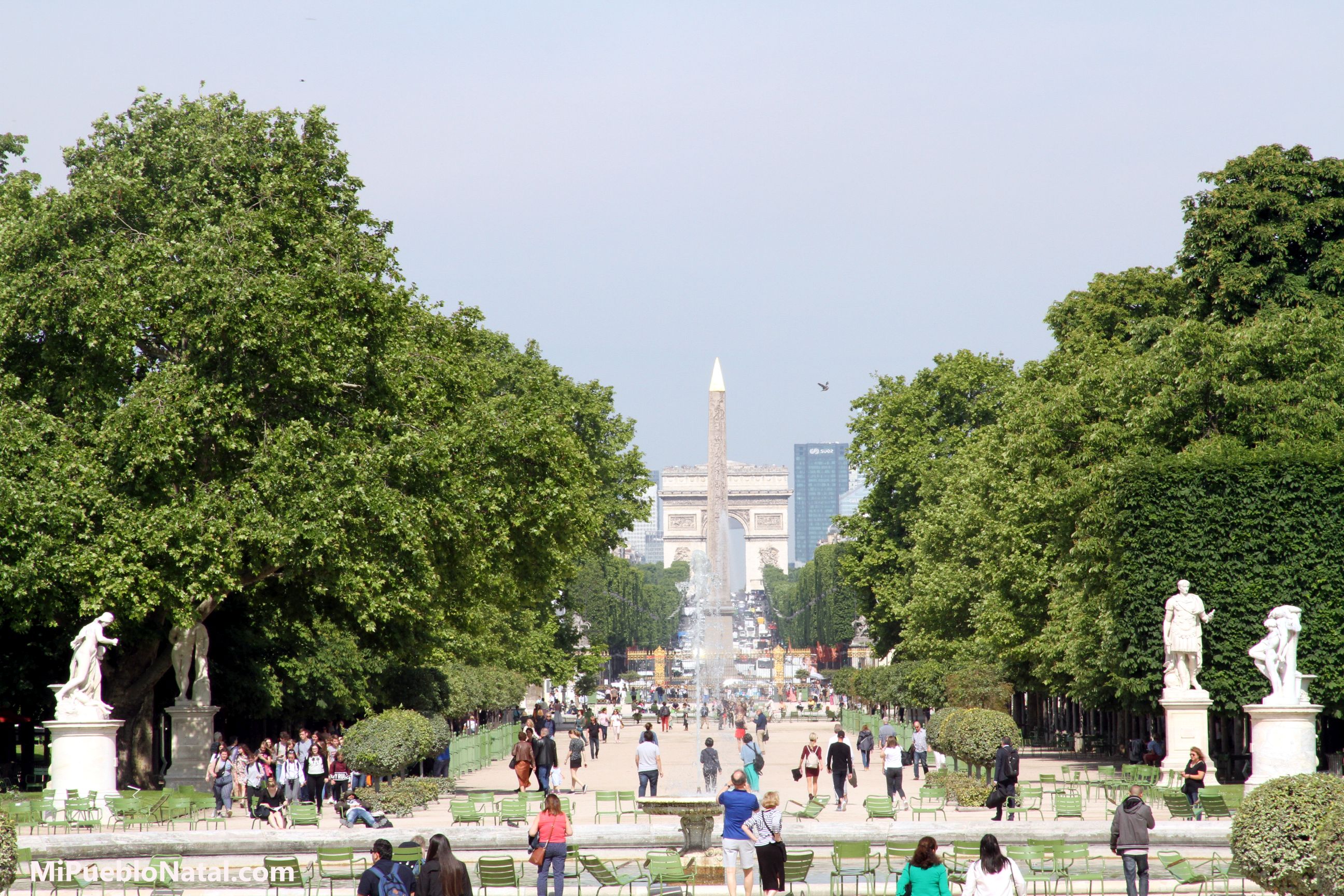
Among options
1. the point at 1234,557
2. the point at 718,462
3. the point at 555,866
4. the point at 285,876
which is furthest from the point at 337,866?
the point at 718,462

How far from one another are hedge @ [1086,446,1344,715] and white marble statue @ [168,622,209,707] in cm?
1744

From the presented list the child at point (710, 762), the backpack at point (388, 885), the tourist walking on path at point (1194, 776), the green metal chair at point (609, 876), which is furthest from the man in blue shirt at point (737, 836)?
the child at point (710, 762)

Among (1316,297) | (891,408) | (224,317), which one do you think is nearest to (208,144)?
(224,317)

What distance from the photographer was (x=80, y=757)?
26.4 metres

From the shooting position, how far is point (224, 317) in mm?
27391

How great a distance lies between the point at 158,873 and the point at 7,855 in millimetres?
2844

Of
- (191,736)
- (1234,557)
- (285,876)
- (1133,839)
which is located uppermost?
(1234,557)

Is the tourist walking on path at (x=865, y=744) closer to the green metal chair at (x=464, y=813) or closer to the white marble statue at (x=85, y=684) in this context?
the green metal chair at (x=464, y=813)

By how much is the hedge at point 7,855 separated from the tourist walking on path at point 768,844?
6.97 m

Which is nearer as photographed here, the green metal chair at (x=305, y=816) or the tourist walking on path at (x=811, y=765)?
the green metal chair at (x=305, y=816)

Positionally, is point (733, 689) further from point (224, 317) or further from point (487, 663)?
point (224, 317)

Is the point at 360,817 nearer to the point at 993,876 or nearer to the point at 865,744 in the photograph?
the point at 993,876

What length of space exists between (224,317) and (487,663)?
2734 centimetres

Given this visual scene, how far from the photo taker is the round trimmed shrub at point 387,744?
28.1 meters
